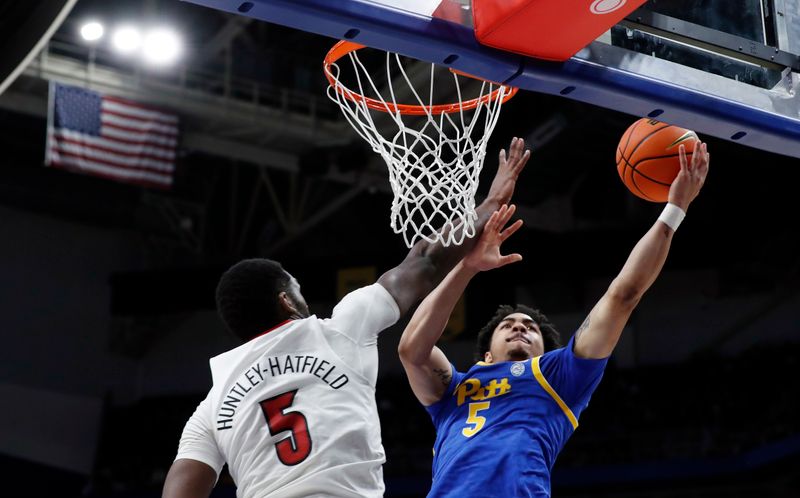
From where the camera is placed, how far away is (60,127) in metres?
11.3

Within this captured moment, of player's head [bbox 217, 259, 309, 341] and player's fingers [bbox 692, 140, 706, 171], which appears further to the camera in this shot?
player's fingers [bbox 692, 140, 706, 171]

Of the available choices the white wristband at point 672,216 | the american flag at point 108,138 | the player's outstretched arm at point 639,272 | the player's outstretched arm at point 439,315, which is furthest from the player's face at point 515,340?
the american flag at point 108,138

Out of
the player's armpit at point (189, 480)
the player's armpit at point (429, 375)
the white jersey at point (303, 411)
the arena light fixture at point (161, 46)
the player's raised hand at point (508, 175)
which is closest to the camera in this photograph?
the white jersey at point (303, 411)

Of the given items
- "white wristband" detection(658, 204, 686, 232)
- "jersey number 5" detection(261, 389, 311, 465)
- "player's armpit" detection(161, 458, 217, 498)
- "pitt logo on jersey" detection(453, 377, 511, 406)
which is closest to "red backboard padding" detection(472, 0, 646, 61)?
"white wristband" detection(658, 204, 686, 232)

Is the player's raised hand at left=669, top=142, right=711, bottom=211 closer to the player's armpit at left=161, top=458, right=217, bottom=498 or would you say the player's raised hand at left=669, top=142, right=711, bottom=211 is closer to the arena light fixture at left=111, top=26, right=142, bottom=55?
the player's armpit at left=161, top=458, right=217, bottom=498

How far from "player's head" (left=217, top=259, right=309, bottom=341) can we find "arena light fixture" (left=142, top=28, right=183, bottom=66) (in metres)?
9.04

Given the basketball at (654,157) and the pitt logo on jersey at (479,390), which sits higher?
the basketball at (654,157)

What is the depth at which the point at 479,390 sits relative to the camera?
4047mm

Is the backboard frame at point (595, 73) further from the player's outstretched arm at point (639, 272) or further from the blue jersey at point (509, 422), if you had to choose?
the blue jersey at point (509, 422)

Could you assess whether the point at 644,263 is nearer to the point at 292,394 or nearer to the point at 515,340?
the point at 515,340

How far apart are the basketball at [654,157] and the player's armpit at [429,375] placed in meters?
1.01

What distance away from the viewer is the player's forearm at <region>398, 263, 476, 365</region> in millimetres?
3869

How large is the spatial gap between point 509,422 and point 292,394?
125cm

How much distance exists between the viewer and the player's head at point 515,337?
4.21m
